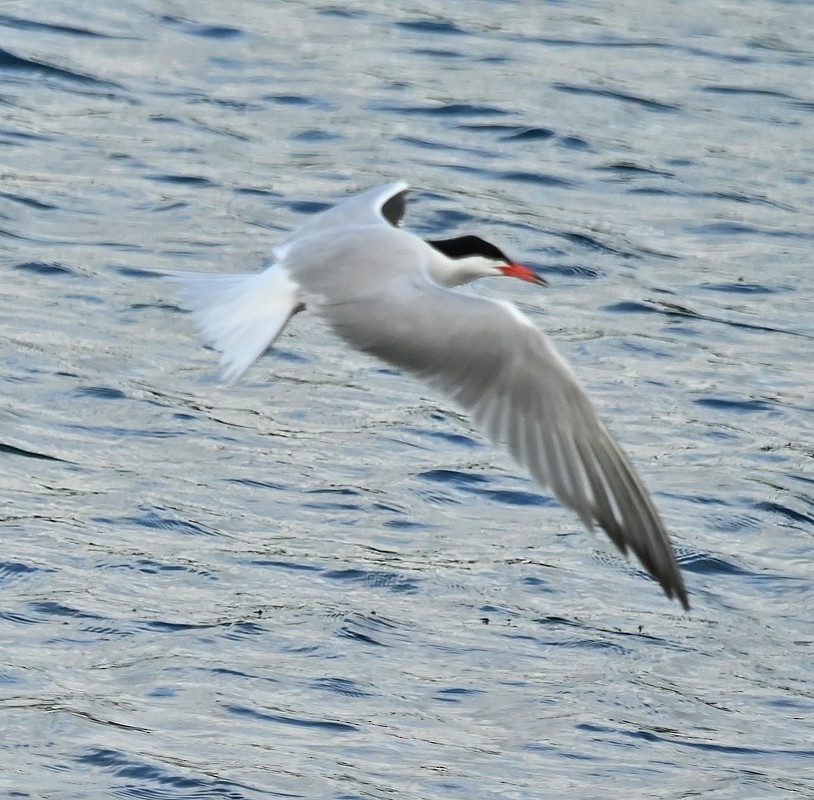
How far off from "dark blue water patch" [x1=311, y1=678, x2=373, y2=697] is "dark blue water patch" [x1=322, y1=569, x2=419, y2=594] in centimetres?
64

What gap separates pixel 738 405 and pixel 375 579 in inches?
90.5

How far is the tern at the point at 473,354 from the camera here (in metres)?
4.86

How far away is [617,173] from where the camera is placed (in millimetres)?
10836

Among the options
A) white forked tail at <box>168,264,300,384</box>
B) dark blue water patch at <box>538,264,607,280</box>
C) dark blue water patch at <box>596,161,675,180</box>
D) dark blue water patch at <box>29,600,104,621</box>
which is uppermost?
white forked tail at <box>168,264,300,384</box>

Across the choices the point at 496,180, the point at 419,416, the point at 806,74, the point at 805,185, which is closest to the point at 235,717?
the point at 419,416

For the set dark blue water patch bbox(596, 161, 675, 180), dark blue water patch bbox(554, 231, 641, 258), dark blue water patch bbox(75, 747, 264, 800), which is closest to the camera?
dark blue water patch bbox(75, 747, 264, 800)

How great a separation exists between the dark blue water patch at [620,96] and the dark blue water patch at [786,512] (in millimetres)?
4770

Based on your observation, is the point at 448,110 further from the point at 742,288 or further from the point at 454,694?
the point at 454,694

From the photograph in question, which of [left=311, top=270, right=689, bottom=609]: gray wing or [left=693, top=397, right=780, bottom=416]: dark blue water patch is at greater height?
[left=311, top=270, right=689, bottom=609]: gray wing

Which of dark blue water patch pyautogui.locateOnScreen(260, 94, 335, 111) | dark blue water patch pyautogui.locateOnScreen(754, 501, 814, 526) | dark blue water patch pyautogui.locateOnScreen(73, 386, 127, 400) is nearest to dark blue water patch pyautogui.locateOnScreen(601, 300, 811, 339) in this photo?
dark blue water patch pyautogui.locateOnScreen(754, 501, 814, 526)

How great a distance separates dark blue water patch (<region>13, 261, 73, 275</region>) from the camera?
877 centimetres

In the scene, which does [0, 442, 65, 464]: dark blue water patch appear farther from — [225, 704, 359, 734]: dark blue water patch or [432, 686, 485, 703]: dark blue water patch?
[432, 686, 485, 703]: dark blue water patch

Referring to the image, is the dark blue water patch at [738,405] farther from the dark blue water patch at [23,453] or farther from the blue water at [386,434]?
the dark blue water patch at [23,453]

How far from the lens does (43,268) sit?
28.9 ft
